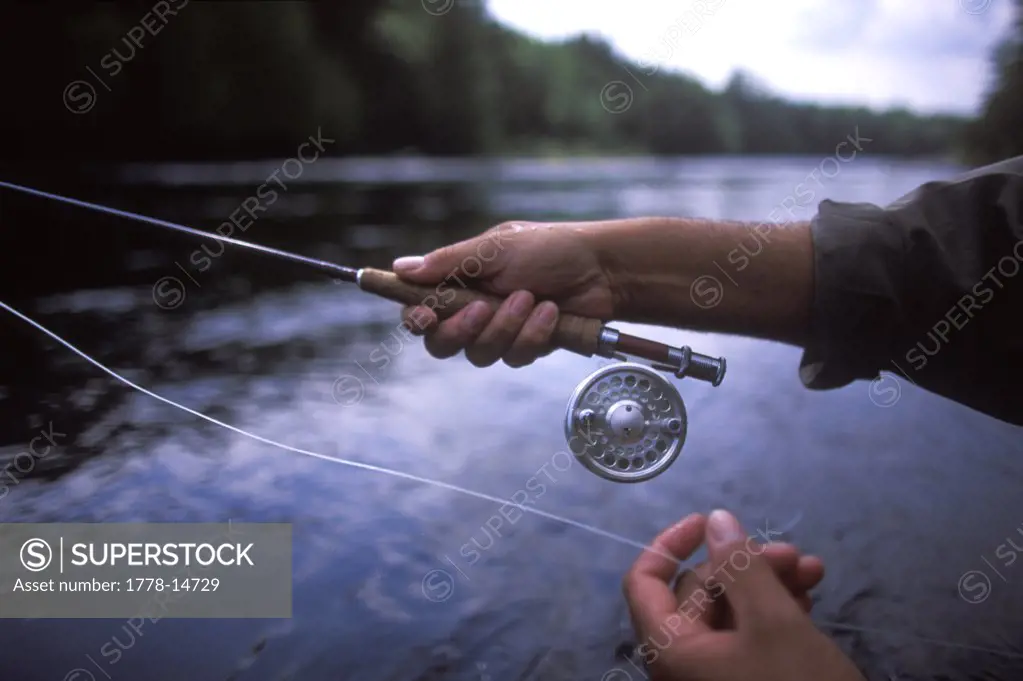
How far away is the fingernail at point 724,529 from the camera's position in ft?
2.81

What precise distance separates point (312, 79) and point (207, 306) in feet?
30.2

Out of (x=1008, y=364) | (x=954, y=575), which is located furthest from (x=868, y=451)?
(x=1008, y=364)

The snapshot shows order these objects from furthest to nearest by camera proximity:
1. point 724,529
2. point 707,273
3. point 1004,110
A: point 1004,110, point 707,273, point 724,529

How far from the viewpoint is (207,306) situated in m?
3.50

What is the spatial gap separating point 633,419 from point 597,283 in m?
0.39

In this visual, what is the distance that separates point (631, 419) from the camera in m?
1.14

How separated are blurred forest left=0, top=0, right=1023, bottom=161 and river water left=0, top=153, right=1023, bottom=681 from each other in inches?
133

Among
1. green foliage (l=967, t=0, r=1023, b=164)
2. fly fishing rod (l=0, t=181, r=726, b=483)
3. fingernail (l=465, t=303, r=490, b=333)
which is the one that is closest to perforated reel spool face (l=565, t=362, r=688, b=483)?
fly fishing rod (l=0, t=181, r=726, b=483)

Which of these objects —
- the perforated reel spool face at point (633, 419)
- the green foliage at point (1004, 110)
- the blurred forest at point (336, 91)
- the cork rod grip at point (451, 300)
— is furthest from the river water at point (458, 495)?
the blurred forest at point (336, 91)

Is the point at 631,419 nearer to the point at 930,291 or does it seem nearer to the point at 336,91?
the point at 930,291

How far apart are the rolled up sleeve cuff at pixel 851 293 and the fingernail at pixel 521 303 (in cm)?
43

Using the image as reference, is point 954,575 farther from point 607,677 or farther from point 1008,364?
point 607,677

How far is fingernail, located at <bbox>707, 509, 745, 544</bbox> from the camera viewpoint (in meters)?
0.86

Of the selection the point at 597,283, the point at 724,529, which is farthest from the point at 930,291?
the point at 724,529
